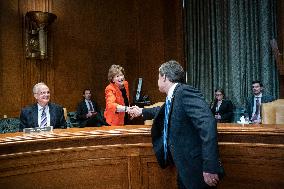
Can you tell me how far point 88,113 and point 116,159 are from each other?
4.46m

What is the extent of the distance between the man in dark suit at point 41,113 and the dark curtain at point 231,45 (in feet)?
16.1

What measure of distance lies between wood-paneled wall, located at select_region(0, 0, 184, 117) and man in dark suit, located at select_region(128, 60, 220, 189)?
4.74 m

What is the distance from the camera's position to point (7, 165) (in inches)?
94.7

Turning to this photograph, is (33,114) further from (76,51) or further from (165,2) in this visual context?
(165,2)

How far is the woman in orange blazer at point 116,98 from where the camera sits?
356 centimetres

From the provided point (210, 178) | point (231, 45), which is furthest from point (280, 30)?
point (210, 178)

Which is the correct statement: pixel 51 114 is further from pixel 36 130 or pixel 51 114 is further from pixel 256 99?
pixel 256 99

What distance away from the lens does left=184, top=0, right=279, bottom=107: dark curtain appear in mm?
7324

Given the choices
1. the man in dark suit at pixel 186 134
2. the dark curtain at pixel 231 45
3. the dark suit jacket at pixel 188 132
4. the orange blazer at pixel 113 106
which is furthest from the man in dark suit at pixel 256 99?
the dark suit jacket at pixel 188 132

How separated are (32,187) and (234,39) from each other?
6.09 m

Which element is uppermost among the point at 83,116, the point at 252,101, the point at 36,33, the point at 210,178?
the point at 36,33

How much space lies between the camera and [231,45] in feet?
25.5

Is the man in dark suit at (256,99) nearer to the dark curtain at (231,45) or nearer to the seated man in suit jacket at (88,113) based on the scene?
the dark curtain at (231,45)

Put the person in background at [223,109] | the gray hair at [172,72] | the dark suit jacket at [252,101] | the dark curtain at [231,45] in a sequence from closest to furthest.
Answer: the gray hair at [172,72] → the dark suit jacket at [252,101] → the person in background at [223,109] → the dark curtain at [231,45]
